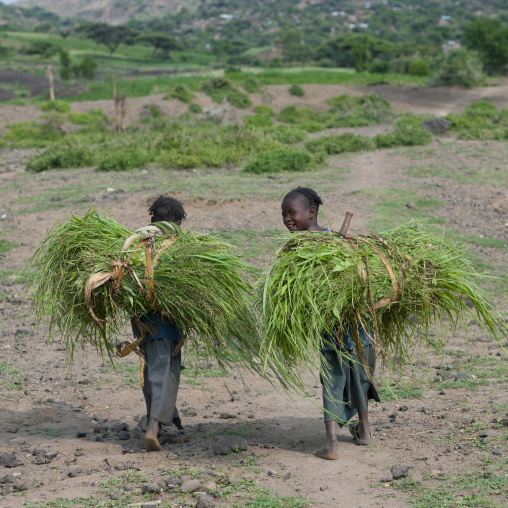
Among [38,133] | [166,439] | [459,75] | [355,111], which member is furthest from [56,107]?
[166,439]

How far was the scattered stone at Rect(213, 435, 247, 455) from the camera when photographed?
3779 millimetres

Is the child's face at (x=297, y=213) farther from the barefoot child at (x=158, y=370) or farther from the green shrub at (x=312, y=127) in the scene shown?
the green shrub at (x=312, y=127)

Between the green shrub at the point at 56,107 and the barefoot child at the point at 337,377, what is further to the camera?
the green shrub at the point at 56,107

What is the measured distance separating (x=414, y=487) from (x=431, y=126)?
1796cm

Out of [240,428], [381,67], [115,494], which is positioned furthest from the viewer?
[381,67]

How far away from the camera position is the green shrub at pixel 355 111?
2414cm

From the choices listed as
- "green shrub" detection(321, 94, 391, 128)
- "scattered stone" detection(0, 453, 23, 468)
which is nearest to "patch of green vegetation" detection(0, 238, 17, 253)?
"scattered stone" detection(0, 453, 23, 468)

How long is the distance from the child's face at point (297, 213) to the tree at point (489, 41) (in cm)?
4487

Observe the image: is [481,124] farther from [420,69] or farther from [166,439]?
[420,69]

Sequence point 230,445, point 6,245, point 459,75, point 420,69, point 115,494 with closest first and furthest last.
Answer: point 115,494 → point 230,445 → point 6,245 → point 459,75 → point 420,69

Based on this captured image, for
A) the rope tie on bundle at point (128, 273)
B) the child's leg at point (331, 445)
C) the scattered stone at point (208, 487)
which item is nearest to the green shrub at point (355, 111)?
the rope tie on bundle at point (128, 273)

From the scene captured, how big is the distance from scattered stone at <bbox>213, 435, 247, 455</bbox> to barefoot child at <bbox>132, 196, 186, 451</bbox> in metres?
0.31

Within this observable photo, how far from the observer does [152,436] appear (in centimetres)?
376

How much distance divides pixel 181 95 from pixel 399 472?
2655 centimetres
